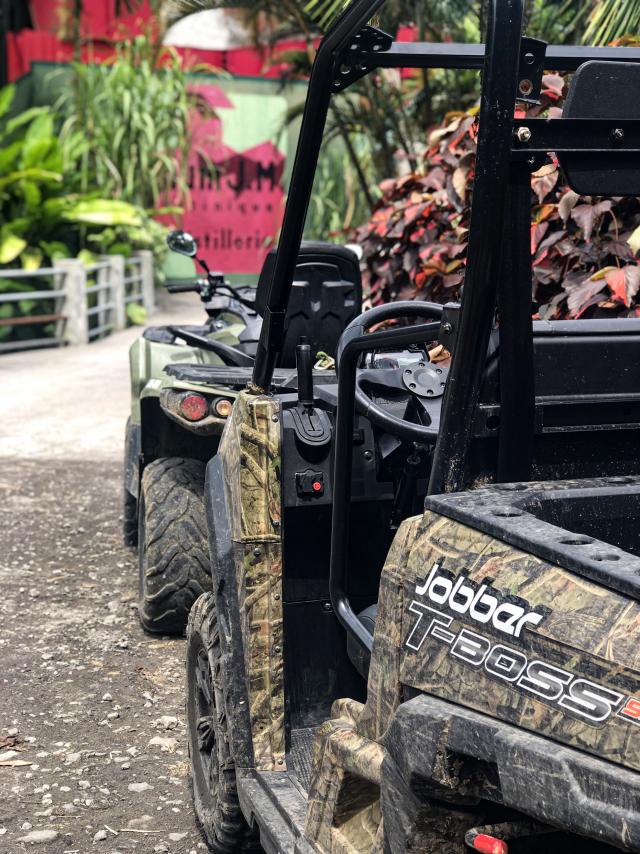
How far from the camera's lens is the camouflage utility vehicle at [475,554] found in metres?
1.74

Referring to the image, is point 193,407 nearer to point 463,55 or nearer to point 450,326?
point 463,55

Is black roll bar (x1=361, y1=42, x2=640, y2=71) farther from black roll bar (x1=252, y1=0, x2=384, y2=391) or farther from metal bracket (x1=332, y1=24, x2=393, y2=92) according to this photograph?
black roll bar (x1=252, y1=0, x2=384, y2=391)

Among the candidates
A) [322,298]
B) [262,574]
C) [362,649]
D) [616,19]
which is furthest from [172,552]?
[616,19]

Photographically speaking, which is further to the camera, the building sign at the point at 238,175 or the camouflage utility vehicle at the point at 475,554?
the building sign at the point at 238,175

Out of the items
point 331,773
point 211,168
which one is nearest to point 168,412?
point 331,773

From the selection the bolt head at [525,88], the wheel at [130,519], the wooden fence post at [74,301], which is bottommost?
the wooden fence post at [74,301]

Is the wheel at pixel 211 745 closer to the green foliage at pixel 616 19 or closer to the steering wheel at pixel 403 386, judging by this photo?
the steering wheel at pixel 403 386

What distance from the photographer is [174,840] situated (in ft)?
11.3

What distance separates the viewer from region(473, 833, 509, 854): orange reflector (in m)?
1.89

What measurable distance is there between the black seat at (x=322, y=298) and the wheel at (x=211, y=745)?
8.03 feet

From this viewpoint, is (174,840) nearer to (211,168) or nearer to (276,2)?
(276,2)

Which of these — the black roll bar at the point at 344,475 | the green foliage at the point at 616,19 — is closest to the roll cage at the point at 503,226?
the black roll bar at the point at 344,475

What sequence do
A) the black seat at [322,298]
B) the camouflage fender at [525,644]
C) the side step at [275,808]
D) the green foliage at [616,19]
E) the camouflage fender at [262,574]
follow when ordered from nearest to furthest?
the camouflage fender at [525,644] < the side step at [275,808] < the camouflage fender at [262,574] < the black seat at [322,298] < the green foliage at [616,19]

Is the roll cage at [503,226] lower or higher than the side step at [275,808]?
higher
